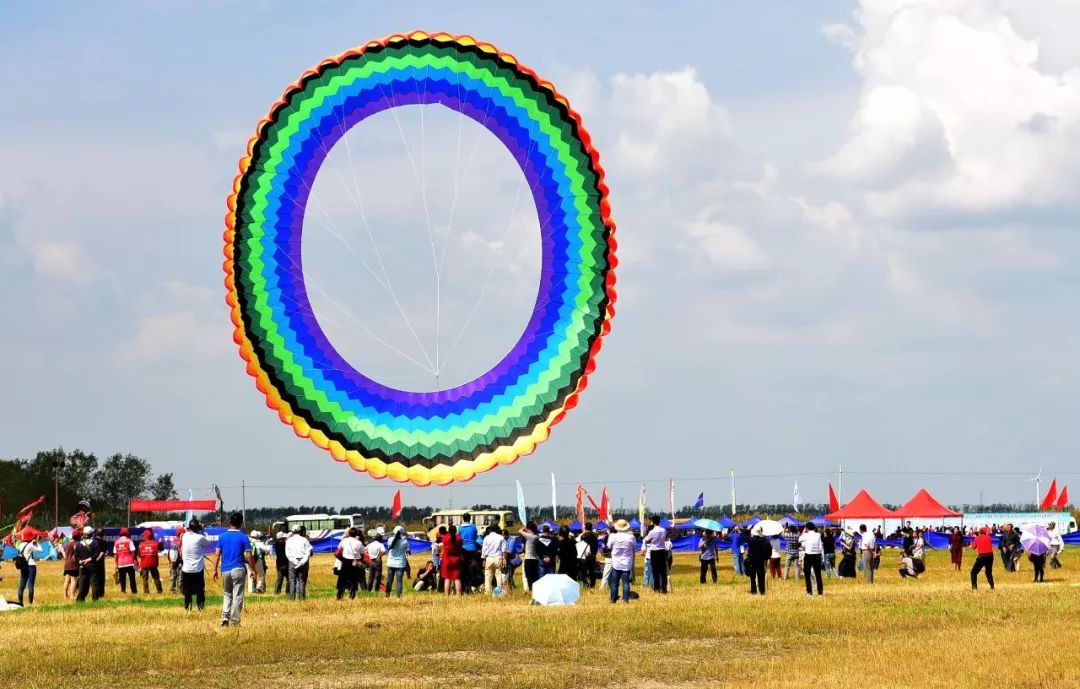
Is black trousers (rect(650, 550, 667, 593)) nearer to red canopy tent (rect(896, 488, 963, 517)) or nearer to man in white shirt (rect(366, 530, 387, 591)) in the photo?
man in white shirt (rect(366, 530, 387, 591))

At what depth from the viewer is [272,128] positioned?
1211 inches

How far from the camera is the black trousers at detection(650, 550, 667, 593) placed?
3142 centimetres

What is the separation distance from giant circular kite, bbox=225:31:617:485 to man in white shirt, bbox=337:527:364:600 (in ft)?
5.26

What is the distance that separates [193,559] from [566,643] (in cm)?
788

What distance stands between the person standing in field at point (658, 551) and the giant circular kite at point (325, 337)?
3046 millimetres

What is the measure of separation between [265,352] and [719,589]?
12.0 meters

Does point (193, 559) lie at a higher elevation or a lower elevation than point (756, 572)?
higher

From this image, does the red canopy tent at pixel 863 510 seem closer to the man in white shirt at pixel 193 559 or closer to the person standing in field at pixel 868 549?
the person standing in field at pixel 868 549

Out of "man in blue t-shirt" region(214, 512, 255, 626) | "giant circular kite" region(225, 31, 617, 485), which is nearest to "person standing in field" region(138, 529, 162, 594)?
"giant circular kite" region(225, 31, 617, 485)

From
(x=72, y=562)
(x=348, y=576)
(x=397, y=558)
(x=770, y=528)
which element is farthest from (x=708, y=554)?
(x=72, y=562)

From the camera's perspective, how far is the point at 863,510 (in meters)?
66.5

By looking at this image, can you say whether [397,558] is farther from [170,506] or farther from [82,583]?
[170,506]

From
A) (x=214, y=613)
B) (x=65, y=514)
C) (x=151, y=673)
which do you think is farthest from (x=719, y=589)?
(x=65, y=514)

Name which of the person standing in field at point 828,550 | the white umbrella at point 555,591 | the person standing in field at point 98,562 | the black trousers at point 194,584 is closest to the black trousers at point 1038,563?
the person standing in field at point 828,550
